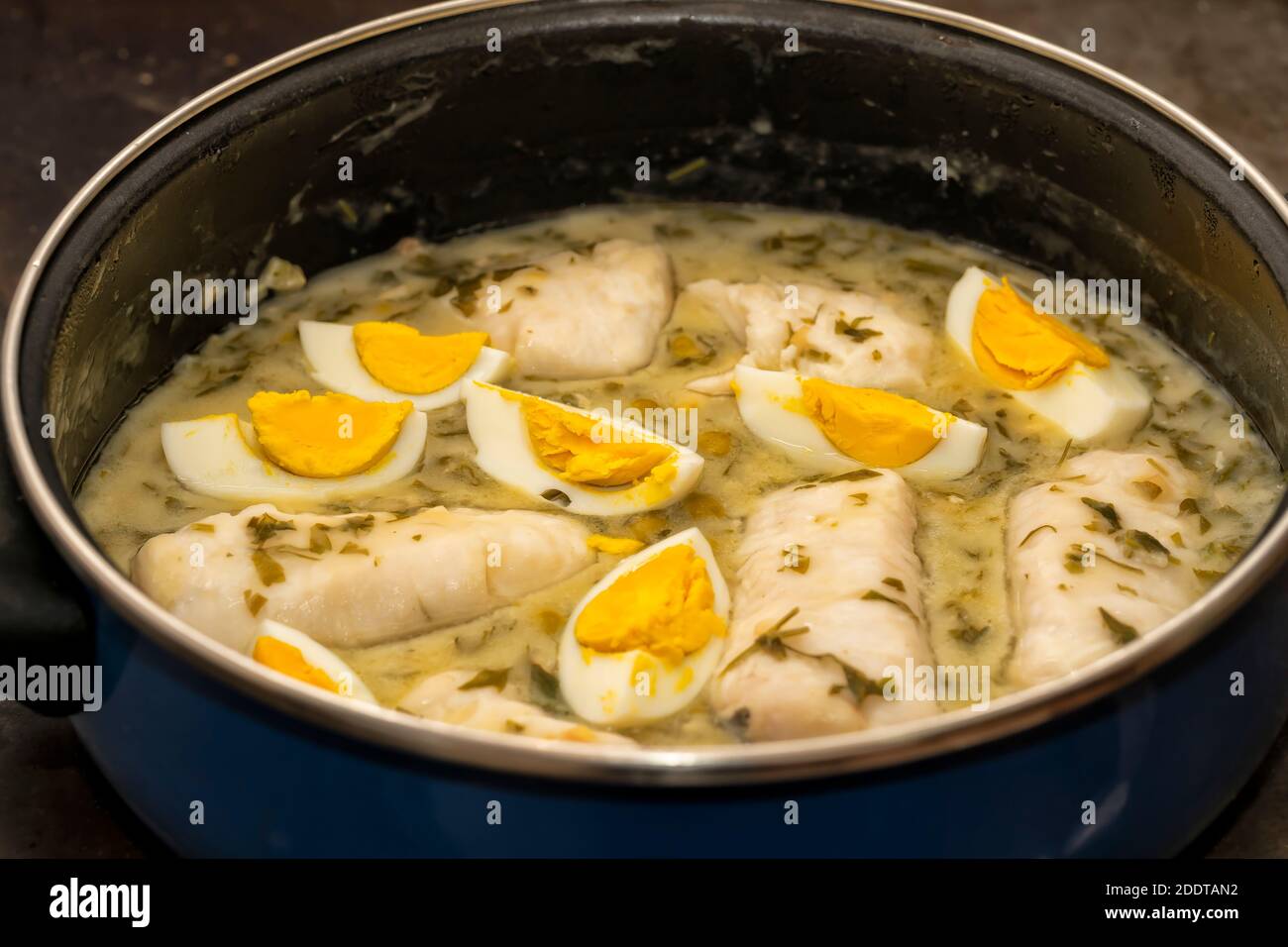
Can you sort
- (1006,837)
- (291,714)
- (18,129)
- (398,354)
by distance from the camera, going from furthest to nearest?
(18,129), (398,354), (1006,837), (291,714)

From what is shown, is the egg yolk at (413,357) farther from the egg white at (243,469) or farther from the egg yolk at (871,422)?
the egg yolk at (871,422)

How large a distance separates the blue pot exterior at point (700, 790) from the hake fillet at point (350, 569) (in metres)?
0.31

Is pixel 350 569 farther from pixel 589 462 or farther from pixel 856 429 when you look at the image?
pixel 856 429

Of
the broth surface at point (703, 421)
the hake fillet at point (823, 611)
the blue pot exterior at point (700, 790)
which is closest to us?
the blue pot exterior at point (700, 790)

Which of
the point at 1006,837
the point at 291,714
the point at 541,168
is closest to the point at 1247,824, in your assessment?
the point at 1006,837

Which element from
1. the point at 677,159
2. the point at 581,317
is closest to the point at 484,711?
the point at 581,317

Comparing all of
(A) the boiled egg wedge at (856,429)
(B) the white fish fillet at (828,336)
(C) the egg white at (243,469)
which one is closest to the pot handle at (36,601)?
(C) the egg white at (243,469)

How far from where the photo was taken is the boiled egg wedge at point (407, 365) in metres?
2.80

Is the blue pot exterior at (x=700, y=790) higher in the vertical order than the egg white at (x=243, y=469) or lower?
lower

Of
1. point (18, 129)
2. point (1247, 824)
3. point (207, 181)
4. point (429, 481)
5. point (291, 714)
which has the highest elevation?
point (18, 129)

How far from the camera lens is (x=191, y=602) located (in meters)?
2.24

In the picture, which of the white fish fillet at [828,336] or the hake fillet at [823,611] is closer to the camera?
the hake fillet at [823,611]
